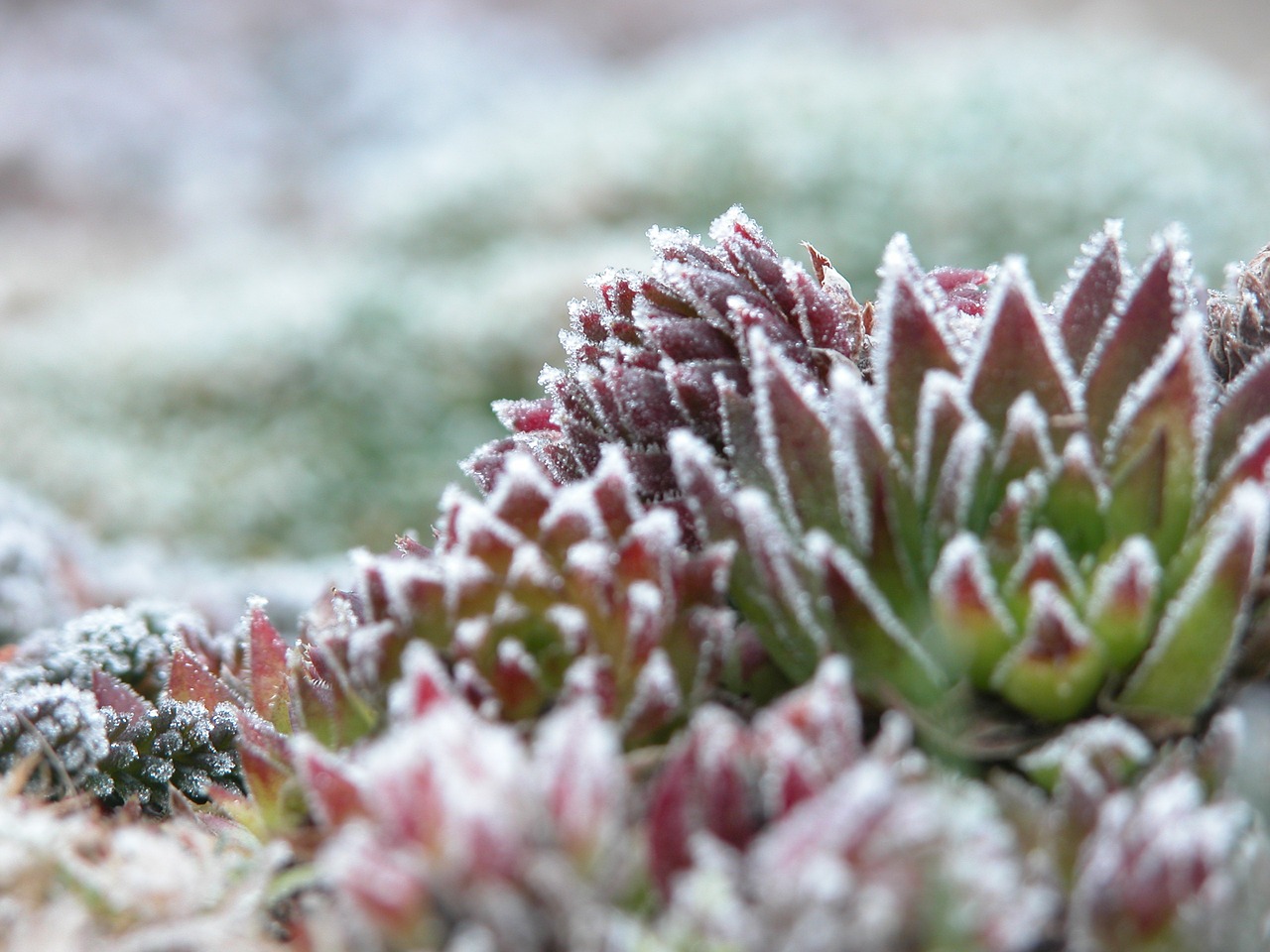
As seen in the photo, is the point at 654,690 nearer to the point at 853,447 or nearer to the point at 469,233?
the point at 853,447

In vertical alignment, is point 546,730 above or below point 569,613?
below

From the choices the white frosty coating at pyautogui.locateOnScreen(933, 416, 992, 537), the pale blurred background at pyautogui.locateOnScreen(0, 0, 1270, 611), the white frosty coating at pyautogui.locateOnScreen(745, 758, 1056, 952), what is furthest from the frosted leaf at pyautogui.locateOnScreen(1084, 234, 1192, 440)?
the pale blurred background at pyautogui.locateOnScreen(0, 0, 1270, 611)

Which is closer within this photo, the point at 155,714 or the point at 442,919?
the point at 442,919

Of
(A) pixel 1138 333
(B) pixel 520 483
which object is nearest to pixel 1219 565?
(A) pixel 1138 333

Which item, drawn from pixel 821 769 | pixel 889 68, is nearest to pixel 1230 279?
pixel 821 769

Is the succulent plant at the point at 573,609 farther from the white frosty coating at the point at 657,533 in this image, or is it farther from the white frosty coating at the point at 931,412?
the white frosty coating at the point at 931,412

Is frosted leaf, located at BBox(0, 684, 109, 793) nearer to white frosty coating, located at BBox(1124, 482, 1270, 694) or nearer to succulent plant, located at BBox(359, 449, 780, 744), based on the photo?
succulent plant, located at BBox(359, 449, 780, 744)

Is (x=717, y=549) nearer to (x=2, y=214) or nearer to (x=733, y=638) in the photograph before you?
(x=733, y=638)

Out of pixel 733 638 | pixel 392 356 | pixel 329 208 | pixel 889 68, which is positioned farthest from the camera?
pixel 329 208
